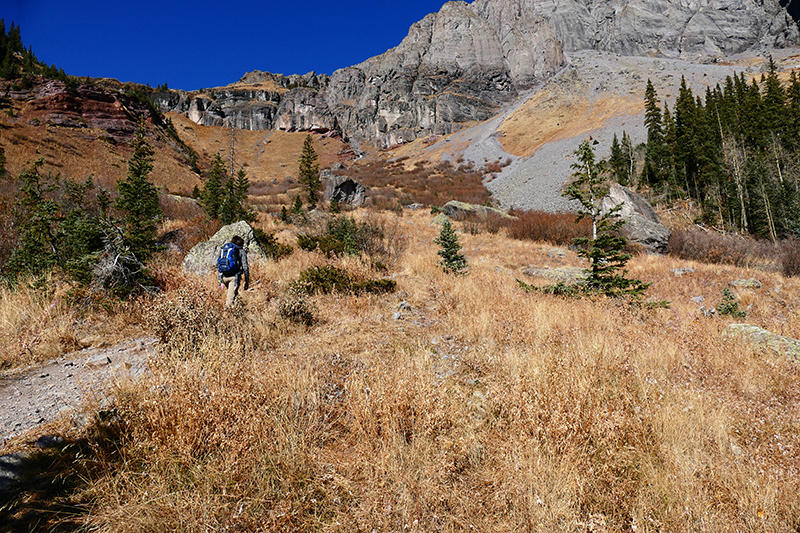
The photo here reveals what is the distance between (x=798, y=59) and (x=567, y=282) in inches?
3790

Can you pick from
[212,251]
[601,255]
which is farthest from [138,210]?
[601,255]

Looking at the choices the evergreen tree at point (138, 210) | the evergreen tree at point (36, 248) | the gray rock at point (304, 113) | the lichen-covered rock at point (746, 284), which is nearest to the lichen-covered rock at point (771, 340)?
the lichen-covered rock at point (746, 284)

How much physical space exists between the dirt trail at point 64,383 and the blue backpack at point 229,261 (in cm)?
201

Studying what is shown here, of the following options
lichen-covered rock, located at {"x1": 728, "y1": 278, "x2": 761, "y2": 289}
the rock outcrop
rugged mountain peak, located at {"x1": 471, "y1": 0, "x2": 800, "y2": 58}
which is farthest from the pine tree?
rugged mountain peak, located at {"x1": 471, "y1": 0, "x2": 800, "y2": 58}

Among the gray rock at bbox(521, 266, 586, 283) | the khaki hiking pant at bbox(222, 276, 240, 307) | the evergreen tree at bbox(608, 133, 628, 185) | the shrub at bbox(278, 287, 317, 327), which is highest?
the evergreen tree at bbox(608, 133, 628, 185)

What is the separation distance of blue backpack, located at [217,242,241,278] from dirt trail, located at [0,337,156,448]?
2006 mm

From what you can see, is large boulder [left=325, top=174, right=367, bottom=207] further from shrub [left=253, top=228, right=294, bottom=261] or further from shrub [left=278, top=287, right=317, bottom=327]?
shrub [left=278, top=287, right=317, bottom=327]

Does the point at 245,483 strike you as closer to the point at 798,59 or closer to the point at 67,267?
the point at 67,267

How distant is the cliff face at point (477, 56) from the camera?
8150cm

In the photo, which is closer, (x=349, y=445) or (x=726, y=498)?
(x=726, y=498)

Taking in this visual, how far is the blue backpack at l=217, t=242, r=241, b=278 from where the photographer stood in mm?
6617

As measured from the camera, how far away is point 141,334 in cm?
536

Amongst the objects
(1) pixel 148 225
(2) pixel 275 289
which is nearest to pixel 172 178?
(1) pixel 148 225

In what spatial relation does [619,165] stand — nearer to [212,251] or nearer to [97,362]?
[212,251]
